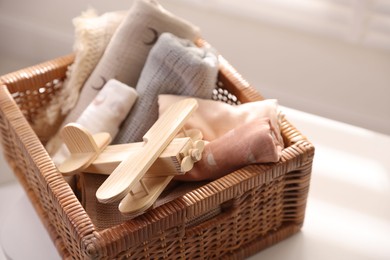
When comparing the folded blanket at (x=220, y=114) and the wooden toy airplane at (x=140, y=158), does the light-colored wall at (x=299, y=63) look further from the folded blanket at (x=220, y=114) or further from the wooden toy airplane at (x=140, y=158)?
the wooden toy airplane at (x=140, y=158)

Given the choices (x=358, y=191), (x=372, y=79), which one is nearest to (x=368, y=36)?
(x=372, y=79)

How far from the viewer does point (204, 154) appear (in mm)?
1134

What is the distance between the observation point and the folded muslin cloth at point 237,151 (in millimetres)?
1103

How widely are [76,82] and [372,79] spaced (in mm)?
650

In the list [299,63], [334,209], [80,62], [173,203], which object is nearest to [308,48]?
[299,63]

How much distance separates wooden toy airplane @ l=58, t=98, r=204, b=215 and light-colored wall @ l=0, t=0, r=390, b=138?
1.83ft

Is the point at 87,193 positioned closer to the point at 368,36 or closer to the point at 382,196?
the point at 382,196

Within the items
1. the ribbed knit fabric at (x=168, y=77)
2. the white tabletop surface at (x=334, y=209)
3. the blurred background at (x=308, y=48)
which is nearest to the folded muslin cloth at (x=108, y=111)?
the ribbed knit fabric at (x=168, y=77)

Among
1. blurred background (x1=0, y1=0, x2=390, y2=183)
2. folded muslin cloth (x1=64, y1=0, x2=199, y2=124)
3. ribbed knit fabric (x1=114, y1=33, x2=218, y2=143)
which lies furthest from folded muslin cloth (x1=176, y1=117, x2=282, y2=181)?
blurred background (x1=0, y1=0, x2=390, y2=183)

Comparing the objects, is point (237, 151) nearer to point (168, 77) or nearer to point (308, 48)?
point (168, 77)

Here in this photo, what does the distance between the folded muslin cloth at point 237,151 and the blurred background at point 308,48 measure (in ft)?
1.58

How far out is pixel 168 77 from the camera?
4.11 feet

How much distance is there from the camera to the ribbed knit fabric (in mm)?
1233

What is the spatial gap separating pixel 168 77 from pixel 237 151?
0.70 feet
